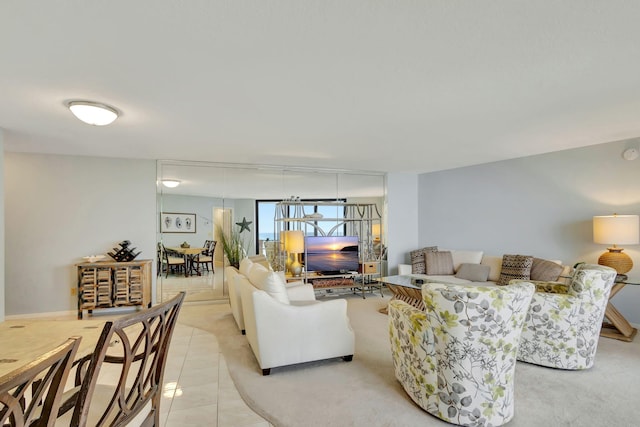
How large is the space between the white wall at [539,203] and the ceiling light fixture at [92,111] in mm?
5551

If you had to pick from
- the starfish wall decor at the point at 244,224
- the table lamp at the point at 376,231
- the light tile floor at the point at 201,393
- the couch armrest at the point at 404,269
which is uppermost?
the starfish wall decor at the point at 244,224

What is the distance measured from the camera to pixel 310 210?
6.16m

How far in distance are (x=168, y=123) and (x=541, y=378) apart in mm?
4081

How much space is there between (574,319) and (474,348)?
146 cm

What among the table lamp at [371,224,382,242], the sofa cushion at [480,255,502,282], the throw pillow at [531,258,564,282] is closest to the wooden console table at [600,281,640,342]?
the throw pillow at [531,258,564,282]

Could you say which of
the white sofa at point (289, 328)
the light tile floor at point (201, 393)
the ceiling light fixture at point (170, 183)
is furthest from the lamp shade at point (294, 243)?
the white sofa at point (289, 328)

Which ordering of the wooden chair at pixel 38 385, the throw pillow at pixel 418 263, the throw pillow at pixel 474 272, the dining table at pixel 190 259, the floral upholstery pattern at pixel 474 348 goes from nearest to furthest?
the wooden chair at pixel 38 385 → the floral upholstery pattern at pixel 474 348 → the throw pillow at pixel 474 272 → the dining table at pixel 190 259 → the throw pillow at pixel 418 263

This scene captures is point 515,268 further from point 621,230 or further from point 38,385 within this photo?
point 38,385

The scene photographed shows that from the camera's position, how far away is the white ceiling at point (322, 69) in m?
1.71

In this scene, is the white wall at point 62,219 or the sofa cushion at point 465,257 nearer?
the white wall at point 62,219

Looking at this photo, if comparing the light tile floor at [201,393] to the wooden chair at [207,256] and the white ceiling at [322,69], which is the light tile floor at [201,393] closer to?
the wooden chair at [207,256]

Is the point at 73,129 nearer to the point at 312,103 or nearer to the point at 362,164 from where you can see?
the point at 312,103

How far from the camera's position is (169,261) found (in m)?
5.46

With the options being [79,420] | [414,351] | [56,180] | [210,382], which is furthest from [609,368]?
[56,180]
